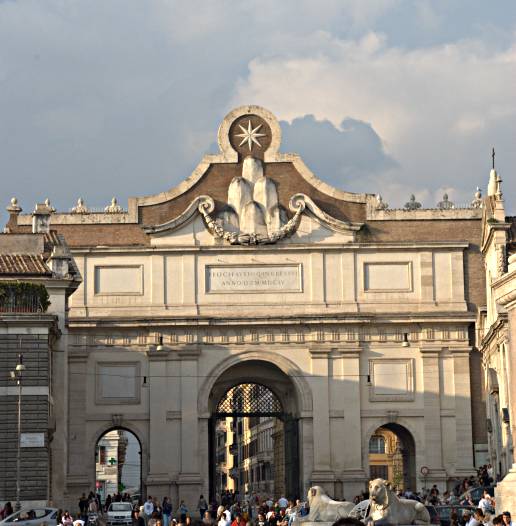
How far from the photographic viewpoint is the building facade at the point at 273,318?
6450 cm

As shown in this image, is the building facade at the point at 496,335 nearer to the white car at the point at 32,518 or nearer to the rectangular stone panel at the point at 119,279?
the rectangular stone panel at the point at 119,279

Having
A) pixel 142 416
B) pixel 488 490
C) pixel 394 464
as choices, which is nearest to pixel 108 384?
pixel 142 416

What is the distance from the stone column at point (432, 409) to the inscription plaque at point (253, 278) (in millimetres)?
6380

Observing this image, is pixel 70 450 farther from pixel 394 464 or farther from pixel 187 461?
pixel 394 464

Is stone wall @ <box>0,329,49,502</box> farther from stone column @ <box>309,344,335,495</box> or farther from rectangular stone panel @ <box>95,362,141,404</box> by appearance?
stone column @ <box>309,344,335,495</box>

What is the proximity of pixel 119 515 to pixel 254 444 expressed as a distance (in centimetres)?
5405

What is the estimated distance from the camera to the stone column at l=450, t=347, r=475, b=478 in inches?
2527

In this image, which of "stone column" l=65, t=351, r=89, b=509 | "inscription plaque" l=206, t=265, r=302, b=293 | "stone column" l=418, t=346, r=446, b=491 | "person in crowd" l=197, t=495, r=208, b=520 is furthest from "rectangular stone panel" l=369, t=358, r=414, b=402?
"stone column" l=65, t=351, r=89, b=509

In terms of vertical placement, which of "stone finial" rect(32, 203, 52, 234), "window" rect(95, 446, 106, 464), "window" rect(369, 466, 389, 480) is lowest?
"window" rect(369, 466, 389, 480)

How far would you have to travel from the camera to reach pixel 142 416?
64.8 meters

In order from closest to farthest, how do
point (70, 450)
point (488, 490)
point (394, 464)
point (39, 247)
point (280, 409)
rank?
point (488, 490) → point (39, 247) → point (70, 450) → point (280, 409) → point (394, 464)

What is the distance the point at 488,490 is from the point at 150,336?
17.9 metres

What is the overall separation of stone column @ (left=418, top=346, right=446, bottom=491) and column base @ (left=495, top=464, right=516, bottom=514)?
1192 inches

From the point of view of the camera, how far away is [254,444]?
10944cm
